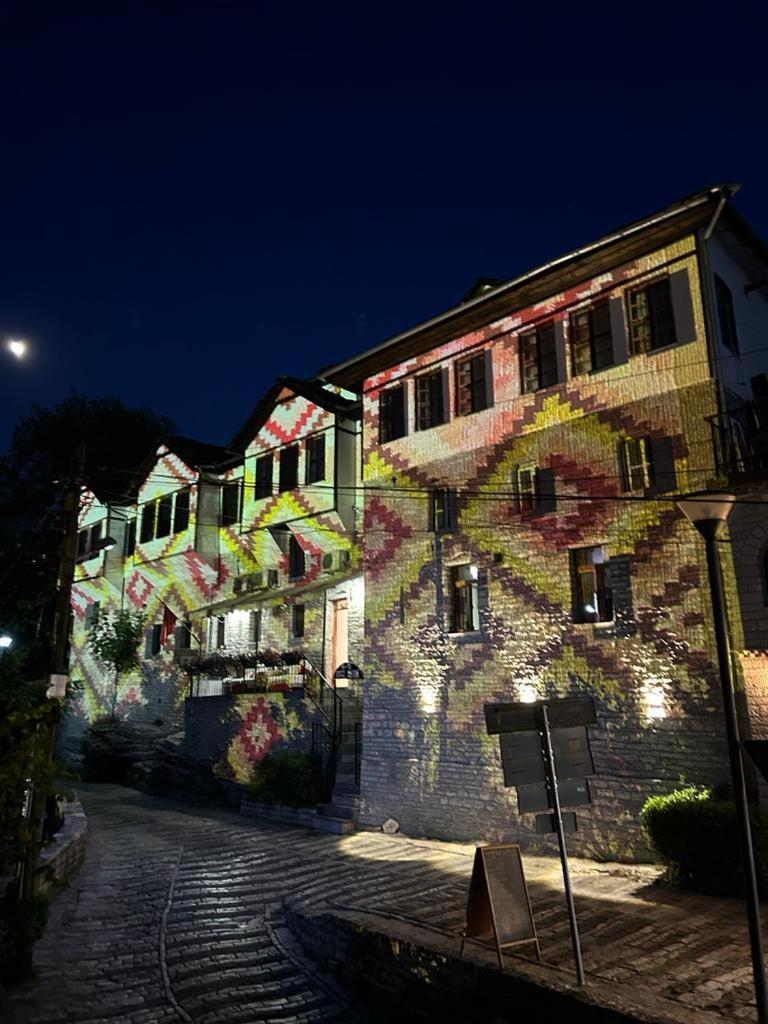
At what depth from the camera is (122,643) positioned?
32.1m

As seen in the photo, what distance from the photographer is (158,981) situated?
8.76 meters

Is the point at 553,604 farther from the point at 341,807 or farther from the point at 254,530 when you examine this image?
the point at 254,530

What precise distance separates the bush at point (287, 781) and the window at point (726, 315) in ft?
47.3

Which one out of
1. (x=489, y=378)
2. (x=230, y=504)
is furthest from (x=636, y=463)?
(x=230, y=504)

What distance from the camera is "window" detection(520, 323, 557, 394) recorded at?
1606cm

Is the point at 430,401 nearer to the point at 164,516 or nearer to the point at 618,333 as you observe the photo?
the point at 618,333

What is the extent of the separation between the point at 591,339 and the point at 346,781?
12.4 metres

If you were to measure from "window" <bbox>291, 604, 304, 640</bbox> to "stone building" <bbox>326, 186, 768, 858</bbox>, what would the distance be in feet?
23.2

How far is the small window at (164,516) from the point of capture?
102 feet

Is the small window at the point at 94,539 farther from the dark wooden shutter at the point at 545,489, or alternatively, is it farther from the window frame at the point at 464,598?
the dark wooden shutter at the point at 545,489

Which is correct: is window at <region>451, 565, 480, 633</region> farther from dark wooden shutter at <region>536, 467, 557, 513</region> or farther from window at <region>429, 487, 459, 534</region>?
dark wooden shutter at <region>536, 467, 557, 513</region>

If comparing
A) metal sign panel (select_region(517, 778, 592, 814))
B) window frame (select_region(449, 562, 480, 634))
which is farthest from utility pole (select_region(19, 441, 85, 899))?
window frame (select_region(449, 562, 480, 634))

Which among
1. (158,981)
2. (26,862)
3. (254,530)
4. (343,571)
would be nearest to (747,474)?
(158,981)

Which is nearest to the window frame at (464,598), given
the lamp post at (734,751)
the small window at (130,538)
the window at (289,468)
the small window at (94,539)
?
the window at (289,468)
